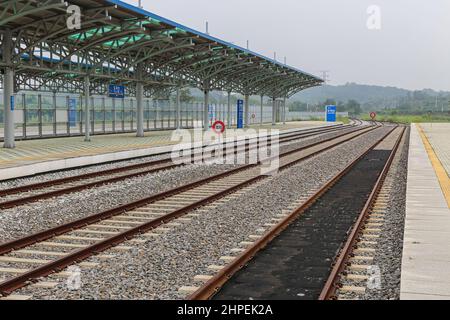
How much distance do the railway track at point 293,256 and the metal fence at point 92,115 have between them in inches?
829

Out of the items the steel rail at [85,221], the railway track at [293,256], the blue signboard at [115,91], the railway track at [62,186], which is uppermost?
the blue signboard at [115,91]

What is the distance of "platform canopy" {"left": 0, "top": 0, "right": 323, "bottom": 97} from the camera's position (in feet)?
66.1

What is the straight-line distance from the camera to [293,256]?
7617 millimetres

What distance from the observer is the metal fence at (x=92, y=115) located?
29.9 metres

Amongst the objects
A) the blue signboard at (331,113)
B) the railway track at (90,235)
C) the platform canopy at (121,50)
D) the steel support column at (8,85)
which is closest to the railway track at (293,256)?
the railway track at (90,235)

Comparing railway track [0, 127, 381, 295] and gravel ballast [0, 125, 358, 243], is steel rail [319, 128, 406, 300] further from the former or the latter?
gravel ballast [0, 125, 358, 243]

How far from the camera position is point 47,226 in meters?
9.23

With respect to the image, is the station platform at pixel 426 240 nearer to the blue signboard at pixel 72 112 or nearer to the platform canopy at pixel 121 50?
the platform canopy at pixel 121 50

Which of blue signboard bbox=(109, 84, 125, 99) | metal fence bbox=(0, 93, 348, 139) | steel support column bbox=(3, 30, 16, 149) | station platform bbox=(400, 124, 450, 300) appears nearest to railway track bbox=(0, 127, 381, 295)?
station platform bbox=(400, 124, 450, 300)

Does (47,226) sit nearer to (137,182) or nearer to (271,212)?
(271,212)

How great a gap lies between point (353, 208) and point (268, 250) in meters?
4.07

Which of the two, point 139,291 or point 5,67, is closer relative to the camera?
point 139,291

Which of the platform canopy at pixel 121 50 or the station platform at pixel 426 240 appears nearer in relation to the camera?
the station platform at pixel 426 240
